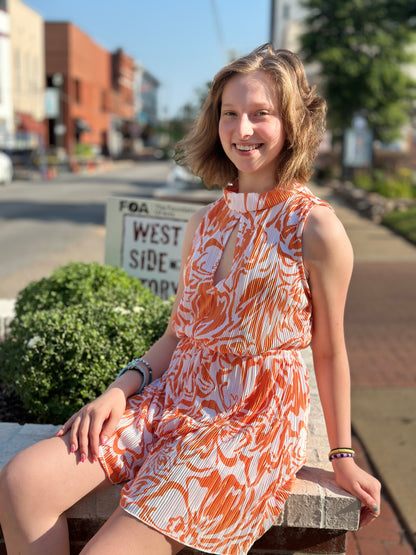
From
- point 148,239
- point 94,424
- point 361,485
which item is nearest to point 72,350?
point 94,424

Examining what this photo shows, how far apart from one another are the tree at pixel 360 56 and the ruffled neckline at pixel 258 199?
26135 mm

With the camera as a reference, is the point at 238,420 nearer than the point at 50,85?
Yes

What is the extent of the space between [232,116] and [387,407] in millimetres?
2821

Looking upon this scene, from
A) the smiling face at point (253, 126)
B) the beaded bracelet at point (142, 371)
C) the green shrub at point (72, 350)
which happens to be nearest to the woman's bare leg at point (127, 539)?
the beaded bracelet at point (142, 371)

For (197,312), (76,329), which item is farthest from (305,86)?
(76,329)

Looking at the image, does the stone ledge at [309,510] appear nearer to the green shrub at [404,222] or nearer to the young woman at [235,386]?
the young woman at [235,386]

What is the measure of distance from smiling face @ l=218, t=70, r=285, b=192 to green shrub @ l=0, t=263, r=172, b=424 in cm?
128

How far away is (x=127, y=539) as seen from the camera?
1.69 metres

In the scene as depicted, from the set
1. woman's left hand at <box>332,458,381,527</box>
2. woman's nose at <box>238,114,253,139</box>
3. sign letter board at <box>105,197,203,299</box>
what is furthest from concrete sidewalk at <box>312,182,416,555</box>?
woman's nose at <box>238,114,253,139</box>

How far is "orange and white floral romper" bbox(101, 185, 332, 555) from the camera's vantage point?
1.79 meters

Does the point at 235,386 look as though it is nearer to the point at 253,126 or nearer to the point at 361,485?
the point at 361,485

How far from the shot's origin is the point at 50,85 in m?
62.3

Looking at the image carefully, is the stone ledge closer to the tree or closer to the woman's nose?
the woman's nose

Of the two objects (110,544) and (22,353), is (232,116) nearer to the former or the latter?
(110,544)
